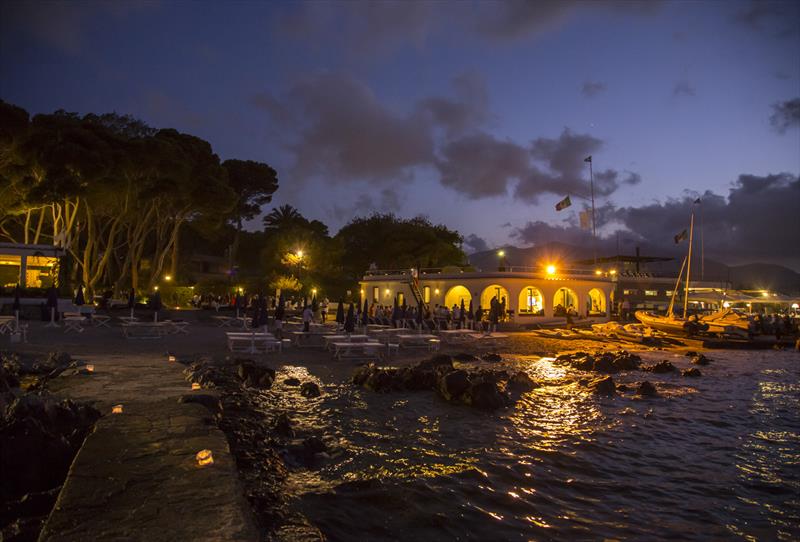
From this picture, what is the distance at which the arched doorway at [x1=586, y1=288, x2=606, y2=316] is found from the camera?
1431 inches

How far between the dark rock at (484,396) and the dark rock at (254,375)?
445cm

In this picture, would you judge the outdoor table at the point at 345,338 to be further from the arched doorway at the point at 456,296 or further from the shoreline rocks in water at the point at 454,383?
the arched doorway at the point at 456,296

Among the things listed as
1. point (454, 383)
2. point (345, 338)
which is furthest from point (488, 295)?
point (454, 383)

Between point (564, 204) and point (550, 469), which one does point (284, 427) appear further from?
point (564, 204)

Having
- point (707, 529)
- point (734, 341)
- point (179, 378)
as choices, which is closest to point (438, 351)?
point (179, 378)

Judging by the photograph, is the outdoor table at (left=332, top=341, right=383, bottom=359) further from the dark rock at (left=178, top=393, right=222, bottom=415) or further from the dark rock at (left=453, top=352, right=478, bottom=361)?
the dark rock at (left=178, top=393, right=222, bottom=415)

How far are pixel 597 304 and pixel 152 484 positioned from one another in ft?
130

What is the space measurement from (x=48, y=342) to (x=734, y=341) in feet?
97.5

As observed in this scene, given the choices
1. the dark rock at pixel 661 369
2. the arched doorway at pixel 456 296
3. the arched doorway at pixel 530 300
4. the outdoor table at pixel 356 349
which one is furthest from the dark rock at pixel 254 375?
the arched doorway at pixel 530 300

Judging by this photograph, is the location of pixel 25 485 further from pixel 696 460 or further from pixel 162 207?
pixel 162 207

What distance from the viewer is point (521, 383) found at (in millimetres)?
11992

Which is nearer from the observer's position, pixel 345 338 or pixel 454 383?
pixel 454 383

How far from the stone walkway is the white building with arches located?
25.0 m

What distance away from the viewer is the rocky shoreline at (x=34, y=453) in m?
4.33
